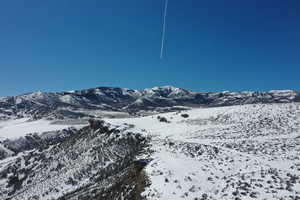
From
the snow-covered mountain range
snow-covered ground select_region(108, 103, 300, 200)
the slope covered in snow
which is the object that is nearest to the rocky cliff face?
the slope covered in snow

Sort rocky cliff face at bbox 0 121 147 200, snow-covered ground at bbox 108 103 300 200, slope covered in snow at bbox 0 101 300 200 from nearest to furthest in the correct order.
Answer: snow-covered ground at bbox 108 103 300 200 → slope covered in snow at bbox 0 101 300 200 → rocky cliff face at bbox 0 121 147 200

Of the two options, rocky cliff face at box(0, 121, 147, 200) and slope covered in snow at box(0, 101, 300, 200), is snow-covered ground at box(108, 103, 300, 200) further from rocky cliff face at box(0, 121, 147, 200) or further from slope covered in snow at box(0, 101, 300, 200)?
rocky cliff face at box(0, 121, 147, 200)

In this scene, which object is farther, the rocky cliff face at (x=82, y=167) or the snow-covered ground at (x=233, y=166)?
the rocky cliff face at (x=82, y=167)

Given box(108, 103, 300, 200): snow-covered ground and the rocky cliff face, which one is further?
the rocky cliff face

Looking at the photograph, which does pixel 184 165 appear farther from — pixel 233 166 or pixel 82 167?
pixel 82 167

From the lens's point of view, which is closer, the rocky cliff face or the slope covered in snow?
the slope covered in snow

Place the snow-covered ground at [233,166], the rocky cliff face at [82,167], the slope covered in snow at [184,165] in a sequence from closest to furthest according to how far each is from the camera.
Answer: the snow-covered ground at [233,166]
the slope covered in snow at [184,165]
the rocky cliff face at [82,167]

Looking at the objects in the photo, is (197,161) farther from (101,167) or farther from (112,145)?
(112,145)

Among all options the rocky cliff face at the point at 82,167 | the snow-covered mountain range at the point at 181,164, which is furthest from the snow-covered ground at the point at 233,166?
the rocky cliff face at the point at 82,167

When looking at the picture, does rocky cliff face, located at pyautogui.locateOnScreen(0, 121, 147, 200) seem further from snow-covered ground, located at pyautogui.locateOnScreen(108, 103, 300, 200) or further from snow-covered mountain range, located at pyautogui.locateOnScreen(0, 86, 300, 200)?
snow-covered ground, located at pyautogui.locateOnScreen(108, 103, 300, 200)

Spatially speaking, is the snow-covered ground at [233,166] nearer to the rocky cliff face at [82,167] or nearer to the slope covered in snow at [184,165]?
the slope covered in snow at [184,165]

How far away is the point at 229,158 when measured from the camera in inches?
775

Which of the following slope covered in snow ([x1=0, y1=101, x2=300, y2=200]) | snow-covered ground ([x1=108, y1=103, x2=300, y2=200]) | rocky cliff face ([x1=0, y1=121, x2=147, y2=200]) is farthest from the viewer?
rocky cliff face ([x1=0, y1=121, x2=147, y2=200])

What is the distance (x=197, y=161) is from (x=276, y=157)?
293 inches
